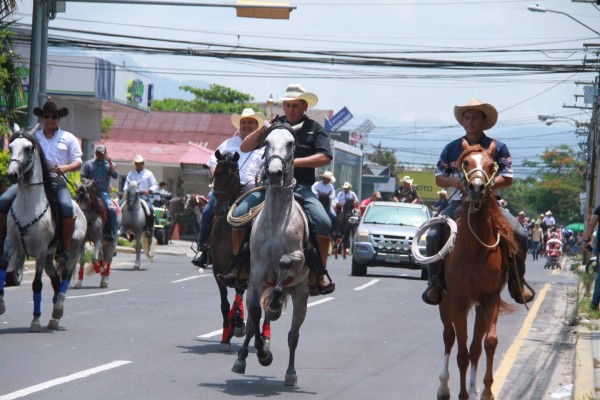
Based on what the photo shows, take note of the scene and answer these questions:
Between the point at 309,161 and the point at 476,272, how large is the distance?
2.24m

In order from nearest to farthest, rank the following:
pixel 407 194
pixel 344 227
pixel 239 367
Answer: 1. pixel 239 367
2. pixel 407 194
3. pixel 344 227

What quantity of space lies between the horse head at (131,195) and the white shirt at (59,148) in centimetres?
1155

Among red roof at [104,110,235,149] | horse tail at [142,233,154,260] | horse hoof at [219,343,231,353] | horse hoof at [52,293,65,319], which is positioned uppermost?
red roof at [104,110,235,149]

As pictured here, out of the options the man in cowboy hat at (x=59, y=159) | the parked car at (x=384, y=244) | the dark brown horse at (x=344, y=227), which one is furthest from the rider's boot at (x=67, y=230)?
the dark brown horse at (x=344, y=227)

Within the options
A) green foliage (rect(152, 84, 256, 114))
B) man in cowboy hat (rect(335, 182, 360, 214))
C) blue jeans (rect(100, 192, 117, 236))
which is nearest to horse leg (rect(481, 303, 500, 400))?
blue jeans (rect(100, 192, 117, 236))

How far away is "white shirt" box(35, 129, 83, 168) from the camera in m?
14.2

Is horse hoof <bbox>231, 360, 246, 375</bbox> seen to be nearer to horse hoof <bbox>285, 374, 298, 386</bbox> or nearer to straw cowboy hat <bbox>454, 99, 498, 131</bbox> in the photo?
horse hoof <bbox>285, 374, 298, 386</bbox>

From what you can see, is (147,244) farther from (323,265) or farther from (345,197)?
(323,265)

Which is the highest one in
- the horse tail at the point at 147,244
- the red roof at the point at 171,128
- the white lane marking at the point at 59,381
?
the red roof at the point at 171,128

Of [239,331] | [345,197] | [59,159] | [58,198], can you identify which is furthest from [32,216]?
[345,197]

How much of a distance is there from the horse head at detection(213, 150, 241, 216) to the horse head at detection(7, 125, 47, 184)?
2.13 meters

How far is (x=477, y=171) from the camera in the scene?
923 centimetres

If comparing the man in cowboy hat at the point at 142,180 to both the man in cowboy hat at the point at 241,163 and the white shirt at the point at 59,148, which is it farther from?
the man in cowboy hat at the point at 241,163

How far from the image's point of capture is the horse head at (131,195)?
85.2ft
